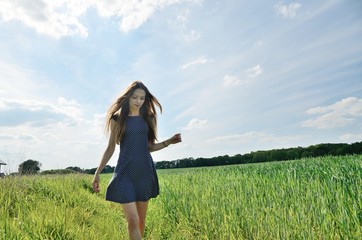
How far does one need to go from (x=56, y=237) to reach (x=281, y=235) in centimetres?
304

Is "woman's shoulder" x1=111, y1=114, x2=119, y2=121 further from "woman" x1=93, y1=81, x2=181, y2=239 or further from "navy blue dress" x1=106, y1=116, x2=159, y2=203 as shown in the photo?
"navy blue dress" x1=106, y1=116, x2=159, y2=203

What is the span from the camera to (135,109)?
470 cm

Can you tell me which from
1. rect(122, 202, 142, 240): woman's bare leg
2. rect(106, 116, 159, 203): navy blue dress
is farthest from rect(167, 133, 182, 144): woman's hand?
rect(122, 202, 142, 240): woman's bare leg

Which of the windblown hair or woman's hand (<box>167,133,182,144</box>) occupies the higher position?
the windblown hair

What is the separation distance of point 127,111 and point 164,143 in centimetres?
68

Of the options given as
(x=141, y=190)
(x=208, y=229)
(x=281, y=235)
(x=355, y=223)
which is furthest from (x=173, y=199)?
(x=355, y=223)

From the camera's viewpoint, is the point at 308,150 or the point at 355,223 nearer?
the point at 355,223

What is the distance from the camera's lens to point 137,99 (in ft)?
15.3

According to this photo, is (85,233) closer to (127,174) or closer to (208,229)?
(127,174)

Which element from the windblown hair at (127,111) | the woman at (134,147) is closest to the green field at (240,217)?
the woman at (134,147)

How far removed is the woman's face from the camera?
4.64 m

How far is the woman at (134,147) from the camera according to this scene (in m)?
4.32

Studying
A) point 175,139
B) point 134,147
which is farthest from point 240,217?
point 134,147

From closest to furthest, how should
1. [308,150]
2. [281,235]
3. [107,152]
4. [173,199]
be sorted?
[281,235] → [107,152] → [173,199] → [308,150]
